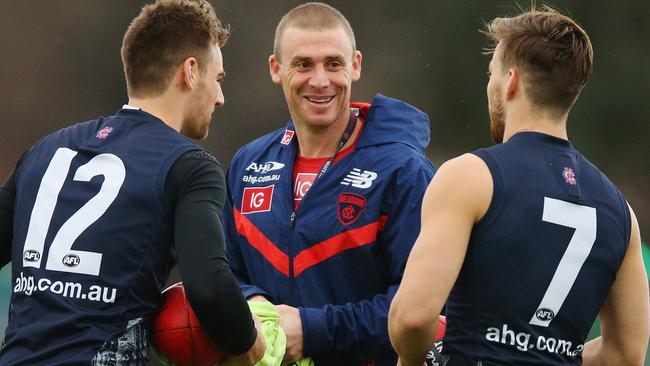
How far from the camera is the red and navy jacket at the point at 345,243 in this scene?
4.01 metres

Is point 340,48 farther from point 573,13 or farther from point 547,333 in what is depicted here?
point 573,13

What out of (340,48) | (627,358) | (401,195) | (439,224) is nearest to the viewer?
(439,224)

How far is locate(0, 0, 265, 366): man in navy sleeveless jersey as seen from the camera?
130 inches

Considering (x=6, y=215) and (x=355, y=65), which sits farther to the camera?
(x=355, y=65)

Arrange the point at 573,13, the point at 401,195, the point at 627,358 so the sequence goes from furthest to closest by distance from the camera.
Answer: the point at 573,13
the point at 401,195
the point at 627,358

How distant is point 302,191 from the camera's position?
13.9 feet

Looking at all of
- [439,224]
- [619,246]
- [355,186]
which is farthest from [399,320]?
[355,186]

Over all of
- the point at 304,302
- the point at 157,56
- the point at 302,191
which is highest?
the point at 157,56

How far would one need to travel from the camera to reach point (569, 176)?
3326 mm

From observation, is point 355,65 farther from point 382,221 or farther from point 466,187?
point 466,187

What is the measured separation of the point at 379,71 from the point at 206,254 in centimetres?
592

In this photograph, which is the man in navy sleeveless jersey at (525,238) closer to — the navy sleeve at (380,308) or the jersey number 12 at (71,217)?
the navy sleeve at (380,308)

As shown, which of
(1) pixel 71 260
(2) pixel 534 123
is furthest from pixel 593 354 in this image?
(1) pixel 71 260

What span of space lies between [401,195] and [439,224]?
0.87 meters
